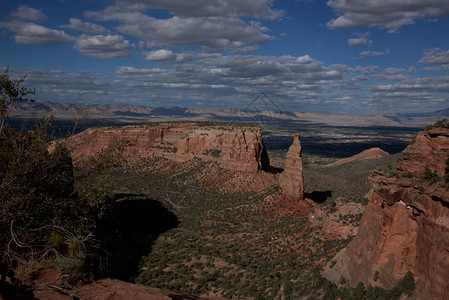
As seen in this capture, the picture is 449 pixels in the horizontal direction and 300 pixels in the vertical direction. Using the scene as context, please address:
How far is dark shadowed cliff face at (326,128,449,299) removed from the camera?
13.7 m

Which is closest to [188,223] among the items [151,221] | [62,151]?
[151,221]

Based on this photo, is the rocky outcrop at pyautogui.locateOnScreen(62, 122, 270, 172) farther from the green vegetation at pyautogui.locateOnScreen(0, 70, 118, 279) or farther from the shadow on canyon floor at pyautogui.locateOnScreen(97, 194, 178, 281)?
the green vegetation at pyautogui.locateOnScreen(0, 70, 118, 279)

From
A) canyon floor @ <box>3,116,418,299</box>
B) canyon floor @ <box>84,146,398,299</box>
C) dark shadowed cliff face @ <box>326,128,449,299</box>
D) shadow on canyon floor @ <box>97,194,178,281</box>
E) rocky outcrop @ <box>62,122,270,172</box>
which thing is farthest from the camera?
rocky outcrop @ <box>62,122,270,172</box>

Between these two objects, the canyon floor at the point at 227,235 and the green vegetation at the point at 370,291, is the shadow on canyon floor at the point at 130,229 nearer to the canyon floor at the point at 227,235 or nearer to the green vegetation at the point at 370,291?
the canyon floor at the point at 227,235

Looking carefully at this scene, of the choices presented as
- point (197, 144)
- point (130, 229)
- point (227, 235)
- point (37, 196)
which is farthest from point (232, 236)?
point (197, 144)

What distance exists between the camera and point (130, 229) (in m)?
41.6

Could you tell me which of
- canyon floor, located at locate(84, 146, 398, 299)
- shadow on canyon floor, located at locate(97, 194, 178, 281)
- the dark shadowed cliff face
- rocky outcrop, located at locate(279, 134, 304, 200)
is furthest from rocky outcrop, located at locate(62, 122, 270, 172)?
the dark shadowed cliff face

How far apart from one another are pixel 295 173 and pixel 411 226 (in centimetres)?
2815

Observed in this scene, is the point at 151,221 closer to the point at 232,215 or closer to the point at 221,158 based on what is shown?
the point at 232,215

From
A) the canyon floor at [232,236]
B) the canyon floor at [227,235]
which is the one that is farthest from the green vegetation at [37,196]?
the canyon floor at [232,236]

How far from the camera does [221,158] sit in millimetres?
67500

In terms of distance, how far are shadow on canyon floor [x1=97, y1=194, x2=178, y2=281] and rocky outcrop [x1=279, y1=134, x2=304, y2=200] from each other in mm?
18093

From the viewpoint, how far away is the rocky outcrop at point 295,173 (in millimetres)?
43656

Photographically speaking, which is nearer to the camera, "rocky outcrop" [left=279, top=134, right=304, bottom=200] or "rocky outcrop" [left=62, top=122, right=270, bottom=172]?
"rocky outcrop" [left=279, top=134, right=304, bottom=200]
